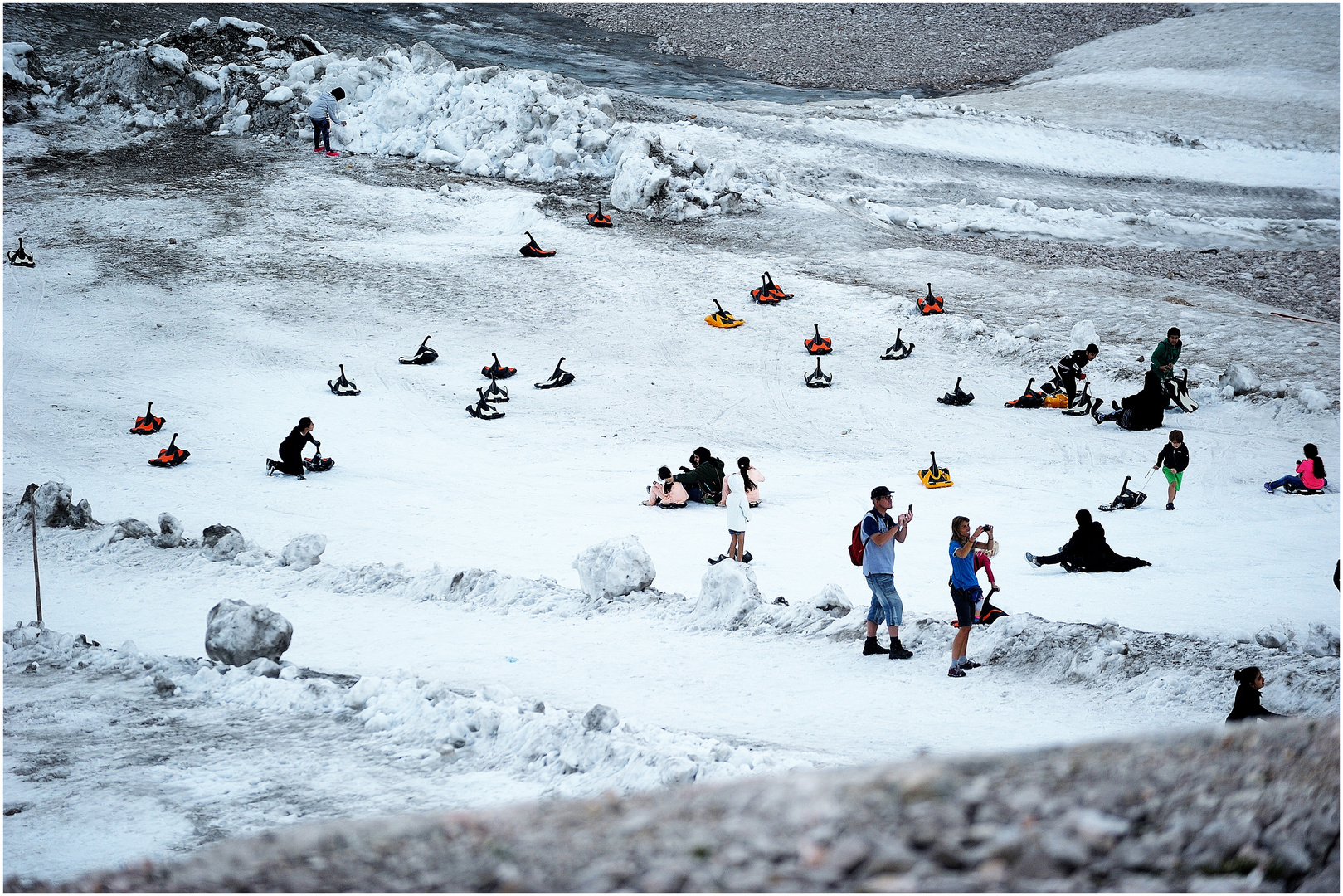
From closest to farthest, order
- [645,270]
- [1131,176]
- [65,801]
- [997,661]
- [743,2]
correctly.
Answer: [65,801]
[997,661]
[645,270]
[1131,176]
[743,2]

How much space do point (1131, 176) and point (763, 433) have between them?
22139 mm

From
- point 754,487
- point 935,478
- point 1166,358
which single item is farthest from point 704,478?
point 1166,358

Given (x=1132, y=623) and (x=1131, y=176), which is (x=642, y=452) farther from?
(x=1131, y=176)

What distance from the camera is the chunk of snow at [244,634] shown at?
8219 mm

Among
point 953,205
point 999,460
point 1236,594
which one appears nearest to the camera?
point 1236,594

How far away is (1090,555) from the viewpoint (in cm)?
1041

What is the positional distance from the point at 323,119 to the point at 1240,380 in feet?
84.0

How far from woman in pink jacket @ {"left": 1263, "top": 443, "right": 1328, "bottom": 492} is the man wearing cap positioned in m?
7.42

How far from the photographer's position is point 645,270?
76.8 feet

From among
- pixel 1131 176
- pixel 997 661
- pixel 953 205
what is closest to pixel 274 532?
pixel 997 661

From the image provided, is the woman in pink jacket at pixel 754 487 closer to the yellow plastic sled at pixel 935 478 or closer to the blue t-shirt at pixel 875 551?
the yellow plastic sled at pixel 935 478

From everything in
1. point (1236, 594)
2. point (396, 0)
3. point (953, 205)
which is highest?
point (396, 0)

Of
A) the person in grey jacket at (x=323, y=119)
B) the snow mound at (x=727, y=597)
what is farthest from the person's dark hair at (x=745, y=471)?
the person in grey jacket at (x=323, y=119)

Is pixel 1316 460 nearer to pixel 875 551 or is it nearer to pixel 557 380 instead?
pixel 875 551
